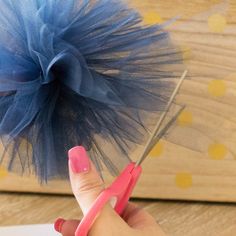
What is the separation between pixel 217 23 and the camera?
519 mm

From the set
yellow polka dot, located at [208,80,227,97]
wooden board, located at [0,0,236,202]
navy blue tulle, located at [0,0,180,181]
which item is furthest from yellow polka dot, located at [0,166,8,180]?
yellow polka dot, located at [208,80,227,97]

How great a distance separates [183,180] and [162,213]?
2.1 inches

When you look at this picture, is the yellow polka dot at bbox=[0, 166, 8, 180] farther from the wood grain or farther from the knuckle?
the knuckle

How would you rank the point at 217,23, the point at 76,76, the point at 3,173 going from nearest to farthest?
the point at 76,76 → the point at 217,23 → the point at 3,173

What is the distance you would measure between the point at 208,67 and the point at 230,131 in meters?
0.10

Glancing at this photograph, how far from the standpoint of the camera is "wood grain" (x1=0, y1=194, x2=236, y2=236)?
0.59m

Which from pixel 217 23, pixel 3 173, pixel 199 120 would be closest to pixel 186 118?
pixel 199 120

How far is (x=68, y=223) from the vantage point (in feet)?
1.63

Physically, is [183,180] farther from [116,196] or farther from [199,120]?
[116,196]

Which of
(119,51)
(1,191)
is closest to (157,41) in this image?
(119,51)

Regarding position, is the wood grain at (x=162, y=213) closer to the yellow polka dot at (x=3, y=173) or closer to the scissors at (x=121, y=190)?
the yellow polka dot at (x=3, y=173)

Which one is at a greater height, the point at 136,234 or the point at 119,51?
the point at 119,51

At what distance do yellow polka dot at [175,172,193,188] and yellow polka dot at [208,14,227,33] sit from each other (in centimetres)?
20

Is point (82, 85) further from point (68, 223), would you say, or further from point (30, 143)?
point (68, 223)
